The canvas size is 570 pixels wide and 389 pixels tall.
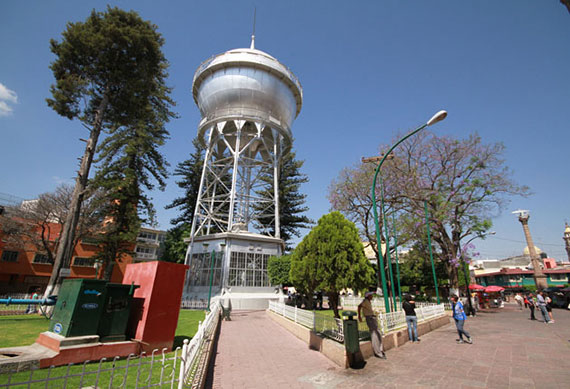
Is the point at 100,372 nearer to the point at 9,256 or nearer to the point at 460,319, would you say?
the point at 460,319

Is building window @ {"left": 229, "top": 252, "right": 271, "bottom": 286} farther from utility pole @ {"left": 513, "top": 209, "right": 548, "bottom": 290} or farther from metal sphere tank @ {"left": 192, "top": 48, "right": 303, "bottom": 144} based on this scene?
utility pole @ {"left": 513, "top": 209, "right": 548, "bottom": 290}

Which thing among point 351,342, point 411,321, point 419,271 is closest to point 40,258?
point 351,342

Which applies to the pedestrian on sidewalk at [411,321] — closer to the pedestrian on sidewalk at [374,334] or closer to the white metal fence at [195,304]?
the pedestrian on sidewalk at [374,334]

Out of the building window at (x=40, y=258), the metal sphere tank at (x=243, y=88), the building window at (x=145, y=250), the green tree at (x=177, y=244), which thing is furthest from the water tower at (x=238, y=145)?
the building window at (x=145, y=250)

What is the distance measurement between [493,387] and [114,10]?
20.9 meters

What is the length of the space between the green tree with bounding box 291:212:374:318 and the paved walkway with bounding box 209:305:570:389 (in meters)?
1.77

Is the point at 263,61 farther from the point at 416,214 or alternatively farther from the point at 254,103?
the point at 416,214

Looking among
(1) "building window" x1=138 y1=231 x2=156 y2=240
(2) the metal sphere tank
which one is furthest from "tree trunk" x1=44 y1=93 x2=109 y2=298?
(1) "building window" x1=138 y1=231 x2=156 y2=240

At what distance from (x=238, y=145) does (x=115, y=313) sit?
54.4 ft

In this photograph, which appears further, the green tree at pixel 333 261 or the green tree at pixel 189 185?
the green tree at pixel 189 185

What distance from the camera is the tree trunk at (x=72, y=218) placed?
39.8 ft

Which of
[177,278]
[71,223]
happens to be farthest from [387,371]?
[71,223]

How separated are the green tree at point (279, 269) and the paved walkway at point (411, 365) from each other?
32.1 ft

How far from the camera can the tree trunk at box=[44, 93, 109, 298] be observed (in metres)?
12.1
